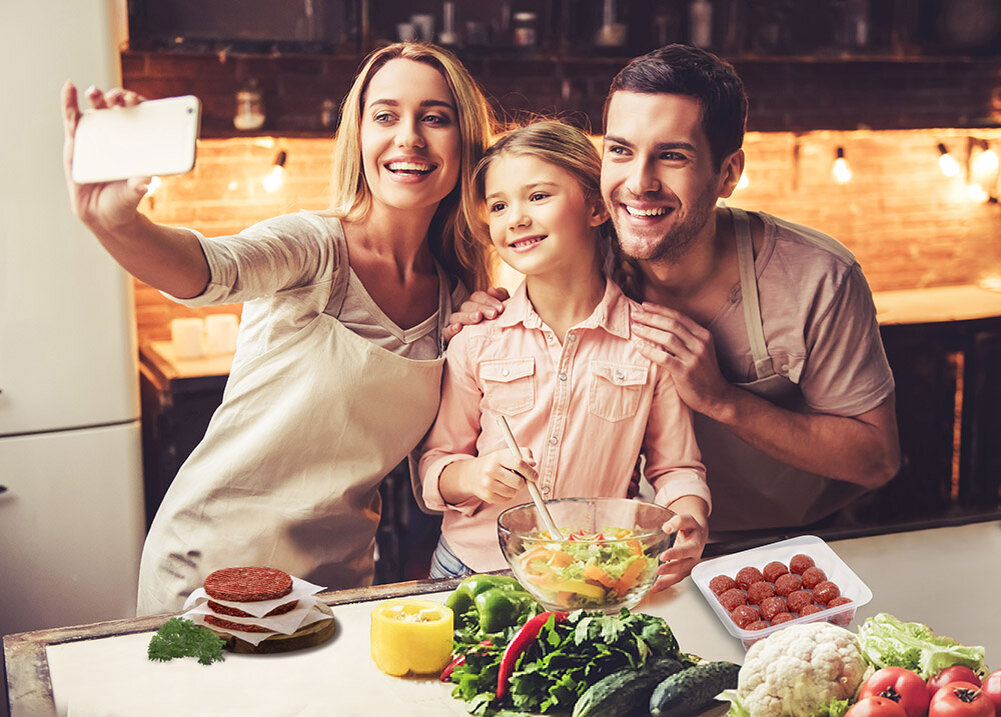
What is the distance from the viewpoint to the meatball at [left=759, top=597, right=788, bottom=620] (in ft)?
5.35

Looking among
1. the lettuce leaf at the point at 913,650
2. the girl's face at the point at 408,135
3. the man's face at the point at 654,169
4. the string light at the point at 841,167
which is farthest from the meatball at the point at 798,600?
the string light at the point at 841,167

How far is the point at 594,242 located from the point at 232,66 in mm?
1317

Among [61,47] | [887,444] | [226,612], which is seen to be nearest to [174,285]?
[226,612]

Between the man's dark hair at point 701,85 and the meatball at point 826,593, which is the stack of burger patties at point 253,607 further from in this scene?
the man's dark hair at point 701,85

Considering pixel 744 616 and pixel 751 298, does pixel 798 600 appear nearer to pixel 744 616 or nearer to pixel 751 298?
pixel 744 616

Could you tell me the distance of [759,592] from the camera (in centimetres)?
167

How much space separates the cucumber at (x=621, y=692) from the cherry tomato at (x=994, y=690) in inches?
14.9

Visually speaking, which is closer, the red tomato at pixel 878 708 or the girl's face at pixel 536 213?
the red tomato at pixel 878 708

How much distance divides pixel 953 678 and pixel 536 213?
1.03m

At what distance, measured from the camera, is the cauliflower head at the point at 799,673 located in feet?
4.28

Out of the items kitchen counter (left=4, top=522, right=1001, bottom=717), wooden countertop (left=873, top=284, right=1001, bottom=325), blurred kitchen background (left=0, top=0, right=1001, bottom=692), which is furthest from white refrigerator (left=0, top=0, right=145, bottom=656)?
wooden countertop (left=873, top=284, right=1001, bottom=325)

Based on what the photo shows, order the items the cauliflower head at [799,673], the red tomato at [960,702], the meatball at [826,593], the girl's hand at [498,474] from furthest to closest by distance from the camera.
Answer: the girl's hand at [498,474] < the meatball at [826,593] < the cauliflower head at [799,673] < the red tomato at [960,702]

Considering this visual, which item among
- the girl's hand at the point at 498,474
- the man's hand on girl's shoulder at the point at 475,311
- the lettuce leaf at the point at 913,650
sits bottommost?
the lettuce leaf at the point at 913,650

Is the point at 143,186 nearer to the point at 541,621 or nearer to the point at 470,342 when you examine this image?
the point at 470,342
